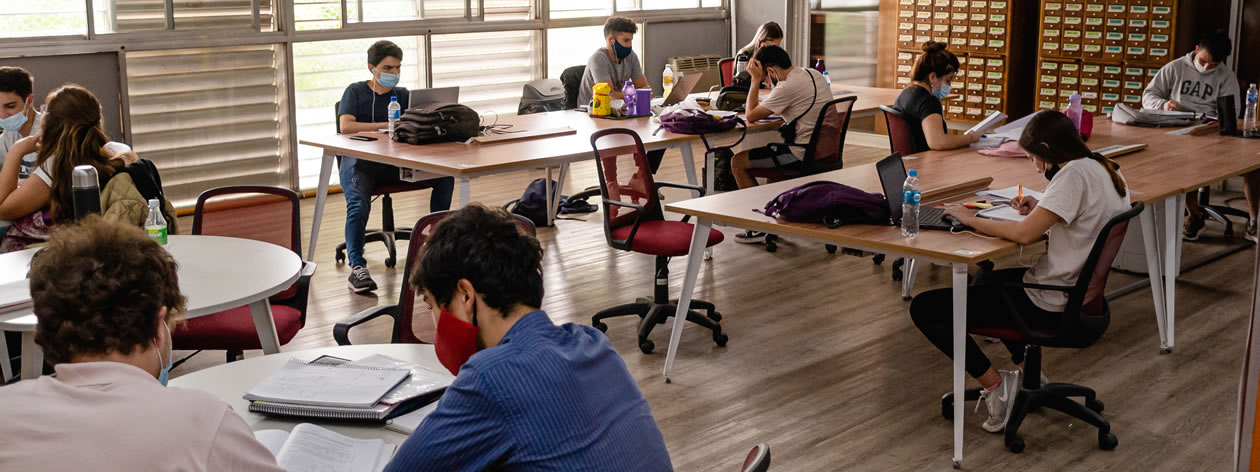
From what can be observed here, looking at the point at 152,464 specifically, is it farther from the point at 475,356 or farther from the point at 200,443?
the point at 475,356

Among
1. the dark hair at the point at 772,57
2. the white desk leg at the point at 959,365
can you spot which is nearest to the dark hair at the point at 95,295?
the white desk leg at the point at 959,365

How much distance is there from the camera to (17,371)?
4.37 metres

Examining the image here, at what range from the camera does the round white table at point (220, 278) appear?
10.5 ft

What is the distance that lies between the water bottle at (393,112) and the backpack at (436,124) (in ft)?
0.13

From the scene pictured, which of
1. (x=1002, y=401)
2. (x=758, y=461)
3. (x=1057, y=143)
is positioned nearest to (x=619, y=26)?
(x=1057, y=143)

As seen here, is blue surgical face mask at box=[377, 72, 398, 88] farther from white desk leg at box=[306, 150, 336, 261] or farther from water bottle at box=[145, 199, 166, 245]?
water bottle at box=[145, 199, 166, 245]

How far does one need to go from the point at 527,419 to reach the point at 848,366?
3024mm

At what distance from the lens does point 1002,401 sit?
3949 millimetres

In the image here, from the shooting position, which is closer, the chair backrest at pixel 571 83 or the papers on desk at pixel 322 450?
the papers on desk at pixel 322 450

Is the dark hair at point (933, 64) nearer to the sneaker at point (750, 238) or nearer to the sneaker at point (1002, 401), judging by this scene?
the sneaker at point (750, 238)

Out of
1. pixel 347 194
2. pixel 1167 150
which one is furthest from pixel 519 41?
pixel 1167 150

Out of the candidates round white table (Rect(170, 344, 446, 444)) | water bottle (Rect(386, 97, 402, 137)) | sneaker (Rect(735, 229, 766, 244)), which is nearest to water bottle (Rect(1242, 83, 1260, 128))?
sneaker (Rect(735, 229, 766, 244))

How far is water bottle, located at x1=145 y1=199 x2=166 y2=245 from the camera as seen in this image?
357cm

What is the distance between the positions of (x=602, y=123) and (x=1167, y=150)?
2872 millimetres
